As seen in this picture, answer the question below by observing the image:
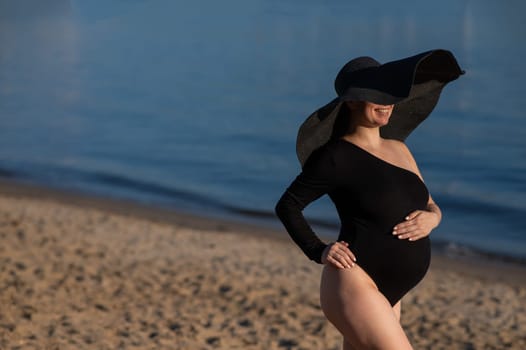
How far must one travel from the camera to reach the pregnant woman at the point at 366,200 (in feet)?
12.6

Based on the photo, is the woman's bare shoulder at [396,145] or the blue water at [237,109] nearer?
the woman's bare shoulder at [396,145]

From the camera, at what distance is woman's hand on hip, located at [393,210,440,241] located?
3965 millimetres

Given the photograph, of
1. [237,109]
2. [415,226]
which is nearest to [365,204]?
[415,226]

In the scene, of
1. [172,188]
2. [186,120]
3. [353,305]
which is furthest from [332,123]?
[186,120]

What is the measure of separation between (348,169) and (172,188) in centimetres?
1350

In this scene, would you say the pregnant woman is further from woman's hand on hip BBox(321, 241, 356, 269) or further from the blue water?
the blue water

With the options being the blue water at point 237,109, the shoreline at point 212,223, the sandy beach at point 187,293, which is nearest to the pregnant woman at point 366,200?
the sandy beach at point 187,293

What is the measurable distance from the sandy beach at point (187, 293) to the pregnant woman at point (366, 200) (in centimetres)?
355

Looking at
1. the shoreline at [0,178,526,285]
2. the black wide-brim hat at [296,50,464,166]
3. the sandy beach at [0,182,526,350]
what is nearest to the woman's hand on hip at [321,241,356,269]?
the black wide-brim hat at [296,50,464,166]

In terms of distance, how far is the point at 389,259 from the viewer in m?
3.97

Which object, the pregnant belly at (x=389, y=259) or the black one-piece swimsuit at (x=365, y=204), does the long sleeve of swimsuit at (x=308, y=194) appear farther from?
the pregnant belly at (x=389, y=259)

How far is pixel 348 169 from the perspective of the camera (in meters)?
3.91

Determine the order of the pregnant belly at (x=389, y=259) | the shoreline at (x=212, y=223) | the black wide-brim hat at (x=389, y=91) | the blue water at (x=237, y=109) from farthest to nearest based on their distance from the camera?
1. the blue water at (x=237, y=109)
2. the shoreline at (x=212, y=223)
3. the pregnant belly at (x=389, y=259)
4. the black wide-brim hat at (x=389, y=91)

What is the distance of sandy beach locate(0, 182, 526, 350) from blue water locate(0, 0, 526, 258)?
2861 millimetres
